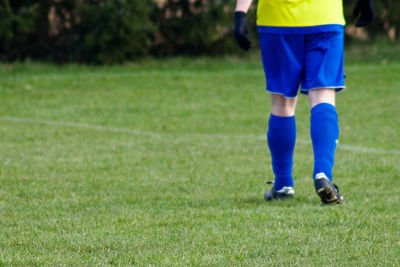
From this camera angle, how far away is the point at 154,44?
15656 mm

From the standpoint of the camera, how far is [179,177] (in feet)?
20.2

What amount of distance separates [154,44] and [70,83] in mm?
2690

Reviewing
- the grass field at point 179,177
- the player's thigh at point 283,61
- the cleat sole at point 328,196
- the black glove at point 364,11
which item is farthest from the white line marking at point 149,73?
the cleat sole at point 328,196

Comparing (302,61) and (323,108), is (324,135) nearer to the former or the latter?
(323,108)

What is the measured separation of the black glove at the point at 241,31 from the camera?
468 cm

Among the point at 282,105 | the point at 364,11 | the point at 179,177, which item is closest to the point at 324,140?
the point at 282,105

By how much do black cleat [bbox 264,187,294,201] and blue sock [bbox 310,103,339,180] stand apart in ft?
1.94

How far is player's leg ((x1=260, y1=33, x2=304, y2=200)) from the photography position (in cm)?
477

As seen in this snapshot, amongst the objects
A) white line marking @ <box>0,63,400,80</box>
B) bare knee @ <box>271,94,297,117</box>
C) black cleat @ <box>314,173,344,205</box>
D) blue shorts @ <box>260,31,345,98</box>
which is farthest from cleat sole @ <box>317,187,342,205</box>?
white line marking @ <box>0,63,400,80</box>

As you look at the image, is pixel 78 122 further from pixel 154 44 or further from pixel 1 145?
pixel 154 44

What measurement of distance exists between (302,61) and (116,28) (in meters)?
9.79

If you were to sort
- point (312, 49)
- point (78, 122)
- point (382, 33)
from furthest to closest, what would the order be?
point (382, 33), point (78, 122), point (312, 49)

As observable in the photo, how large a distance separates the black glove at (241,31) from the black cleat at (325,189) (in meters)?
0.87

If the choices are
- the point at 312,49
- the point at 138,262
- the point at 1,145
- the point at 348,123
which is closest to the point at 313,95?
the point at 312,49
